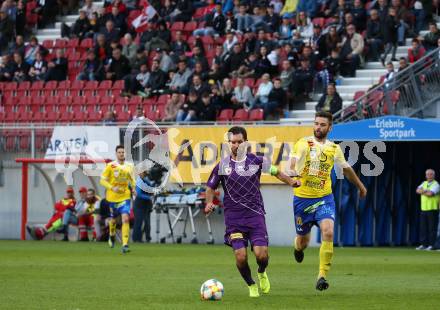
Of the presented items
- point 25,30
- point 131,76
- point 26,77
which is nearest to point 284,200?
point 131,76

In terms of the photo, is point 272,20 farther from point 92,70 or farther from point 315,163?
point 315,163

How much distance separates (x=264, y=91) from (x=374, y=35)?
343 cm

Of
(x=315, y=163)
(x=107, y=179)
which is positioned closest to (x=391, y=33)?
(x=107, y=179)

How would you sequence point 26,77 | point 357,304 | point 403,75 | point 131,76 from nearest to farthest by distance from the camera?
point 357,304 < point 403,75 < point 131,76 < point 26,77

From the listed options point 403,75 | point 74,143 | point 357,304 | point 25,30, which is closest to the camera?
point 357,304

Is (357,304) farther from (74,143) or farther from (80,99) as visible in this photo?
(80,99)

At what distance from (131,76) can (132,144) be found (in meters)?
4.24

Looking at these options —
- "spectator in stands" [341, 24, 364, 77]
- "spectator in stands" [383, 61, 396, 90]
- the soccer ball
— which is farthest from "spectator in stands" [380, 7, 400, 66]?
the soccer ball

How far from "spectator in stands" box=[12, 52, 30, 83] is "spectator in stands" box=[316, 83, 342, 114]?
496 inches

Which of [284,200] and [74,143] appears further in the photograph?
[74,143]

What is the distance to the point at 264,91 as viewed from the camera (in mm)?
29531

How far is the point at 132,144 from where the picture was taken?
97.5 ft

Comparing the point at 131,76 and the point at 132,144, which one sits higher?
the point at 131,76

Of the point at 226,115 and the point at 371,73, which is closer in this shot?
the point at 226,115
